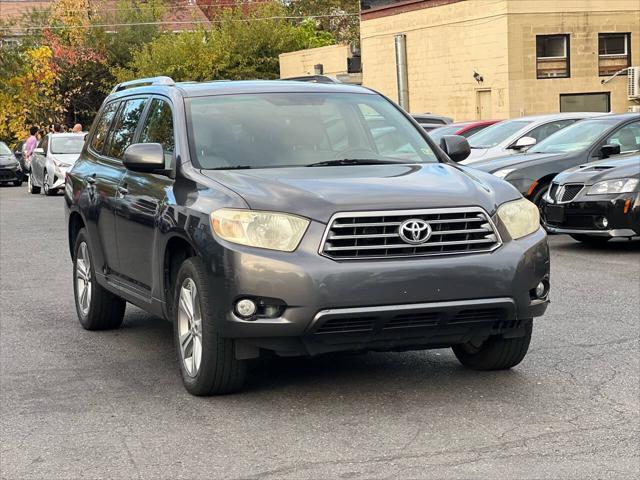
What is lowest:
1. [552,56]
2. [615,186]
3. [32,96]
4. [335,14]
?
[615,186]

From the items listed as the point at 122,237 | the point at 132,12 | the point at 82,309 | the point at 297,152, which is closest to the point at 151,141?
the point at 122,237

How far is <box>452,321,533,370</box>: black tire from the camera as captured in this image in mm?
6613

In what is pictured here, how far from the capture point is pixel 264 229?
584 centimetres

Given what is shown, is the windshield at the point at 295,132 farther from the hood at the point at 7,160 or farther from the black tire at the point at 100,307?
the hood at the point at 7,160

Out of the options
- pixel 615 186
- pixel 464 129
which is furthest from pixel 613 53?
pixel 615 186

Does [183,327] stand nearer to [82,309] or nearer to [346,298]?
[346,298]

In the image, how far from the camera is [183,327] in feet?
21.1

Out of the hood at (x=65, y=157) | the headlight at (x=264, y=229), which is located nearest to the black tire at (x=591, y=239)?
the headlight at (x=264, y=229)

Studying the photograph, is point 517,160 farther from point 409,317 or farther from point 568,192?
point 409,317

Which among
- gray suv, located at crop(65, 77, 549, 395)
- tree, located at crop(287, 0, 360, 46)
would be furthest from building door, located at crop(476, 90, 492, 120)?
tree, located at crop(287, 0, 360, 46)

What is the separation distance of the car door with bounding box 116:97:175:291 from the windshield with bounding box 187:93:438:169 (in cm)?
24

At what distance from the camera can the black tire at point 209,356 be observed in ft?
19.7

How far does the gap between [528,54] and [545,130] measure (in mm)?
23205

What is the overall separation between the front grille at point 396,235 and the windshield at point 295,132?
40.7 inches
